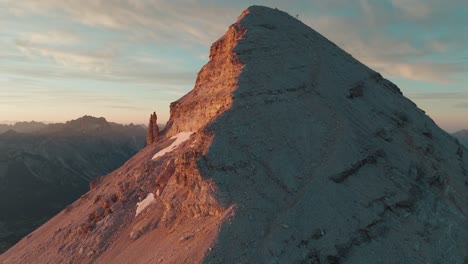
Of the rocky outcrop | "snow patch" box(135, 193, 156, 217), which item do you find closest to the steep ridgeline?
"snow patch" box(135, 193, 156, 217)

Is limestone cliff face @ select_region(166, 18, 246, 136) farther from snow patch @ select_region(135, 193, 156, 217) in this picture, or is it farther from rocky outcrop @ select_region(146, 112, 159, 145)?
snow patch @ select_region(135, 193, 156, 217)

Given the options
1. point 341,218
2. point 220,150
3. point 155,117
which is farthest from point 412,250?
point 155,117

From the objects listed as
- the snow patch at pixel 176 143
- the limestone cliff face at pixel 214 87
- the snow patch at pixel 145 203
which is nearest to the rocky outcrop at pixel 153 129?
the limestone cliff face at pixel 214 87

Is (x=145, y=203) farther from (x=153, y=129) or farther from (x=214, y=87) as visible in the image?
(x=153, y=129)

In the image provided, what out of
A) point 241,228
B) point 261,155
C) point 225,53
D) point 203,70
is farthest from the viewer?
point 203,70

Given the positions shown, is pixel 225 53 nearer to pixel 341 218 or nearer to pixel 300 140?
pixel 300 140
